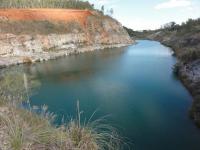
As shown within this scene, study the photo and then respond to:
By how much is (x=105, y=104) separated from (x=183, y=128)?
25.8ft

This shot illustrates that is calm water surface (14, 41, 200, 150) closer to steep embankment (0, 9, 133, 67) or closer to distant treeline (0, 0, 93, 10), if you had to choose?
steep embankment (0, 9, 133, 67)

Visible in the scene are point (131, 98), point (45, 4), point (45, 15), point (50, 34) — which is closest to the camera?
point (131, 98)

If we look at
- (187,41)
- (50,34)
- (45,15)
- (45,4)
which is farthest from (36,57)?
(45,4)

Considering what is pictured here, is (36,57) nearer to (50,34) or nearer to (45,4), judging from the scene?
(50,34)

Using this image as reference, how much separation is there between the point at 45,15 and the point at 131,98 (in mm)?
50878

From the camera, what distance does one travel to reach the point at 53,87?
3438 cm

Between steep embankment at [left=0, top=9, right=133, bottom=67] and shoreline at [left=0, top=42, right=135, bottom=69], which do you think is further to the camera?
steep embankment at [left=0, top=9, right=133, bottom=67]

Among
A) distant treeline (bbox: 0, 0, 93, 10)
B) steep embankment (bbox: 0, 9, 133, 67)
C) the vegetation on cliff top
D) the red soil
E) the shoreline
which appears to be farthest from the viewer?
distant treeline (bbox: 0, 0, 93, 10)

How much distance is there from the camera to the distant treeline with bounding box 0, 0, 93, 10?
79688 mm

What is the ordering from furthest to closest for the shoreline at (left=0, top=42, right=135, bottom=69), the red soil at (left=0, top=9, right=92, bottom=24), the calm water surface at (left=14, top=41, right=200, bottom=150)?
1. the red soil at (left=0, top=9, right=92, bottom=24)
2. the shoreline at (left=0, top=42, right=135, bottom=69)
3. the calm water surface at (left=14, top=41, right=200, bottom=150)

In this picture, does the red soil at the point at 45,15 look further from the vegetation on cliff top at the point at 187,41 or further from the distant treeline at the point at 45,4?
the vegetation on cliff top at the point at 187,41

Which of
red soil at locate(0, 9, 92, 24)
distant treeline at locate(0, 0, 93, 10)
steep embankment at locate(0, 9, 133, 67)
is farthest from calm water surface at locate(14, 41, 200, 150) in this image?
distant treeline at locate(0, 0, 93, 10)

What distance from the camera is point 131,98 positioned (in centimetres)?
2881

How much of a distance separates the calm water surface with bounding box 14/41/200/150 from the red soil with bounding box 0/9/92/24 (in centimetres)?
2082
